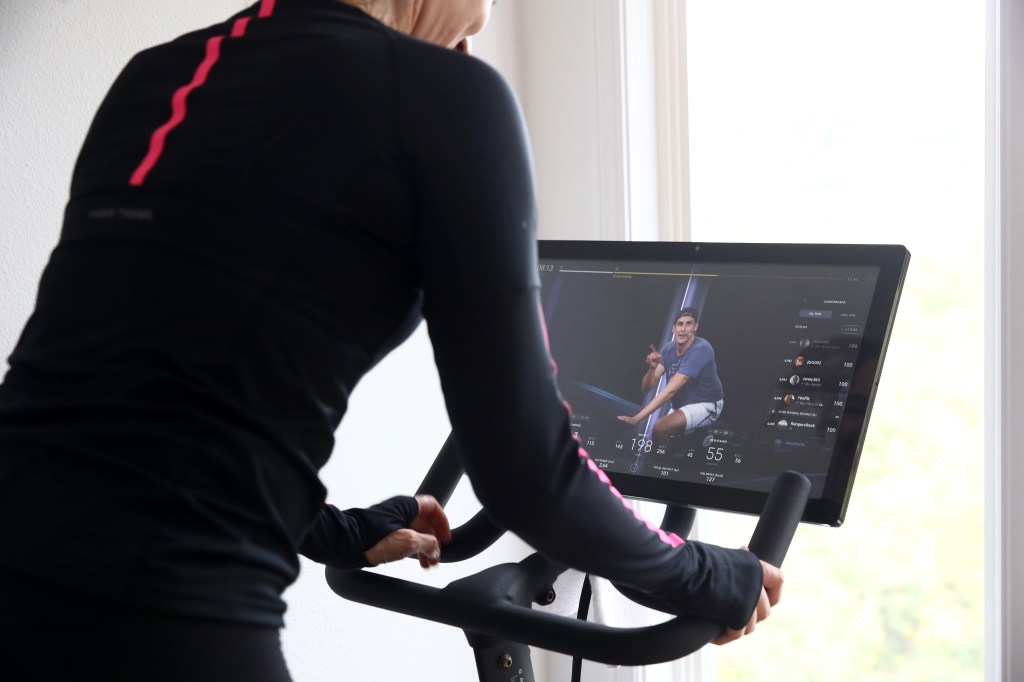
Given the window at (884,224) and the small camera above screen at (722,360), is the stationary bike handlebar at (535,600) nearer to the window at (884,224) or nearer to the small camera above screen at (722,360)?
the small camera above screen at (722,360)

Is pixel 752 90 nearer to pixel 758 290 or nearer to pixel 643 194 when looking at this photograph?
pixel 643 194

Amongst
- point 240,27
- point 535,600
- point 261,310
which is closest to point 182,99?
point 240,27

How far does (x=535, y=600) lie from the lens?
4.58ft

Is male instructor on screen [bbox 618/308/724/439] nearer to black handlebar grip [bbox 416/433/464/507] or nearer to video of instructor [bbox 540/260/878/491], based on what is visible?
video of instructor [bbox 540/260/878/491]

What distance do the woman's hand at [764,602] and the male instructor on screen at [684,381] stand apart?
1.13ft

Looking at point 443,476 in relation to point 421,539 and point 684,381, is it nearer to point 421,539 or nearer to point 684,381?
point 421,539

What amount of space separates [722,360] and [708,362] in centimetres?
2

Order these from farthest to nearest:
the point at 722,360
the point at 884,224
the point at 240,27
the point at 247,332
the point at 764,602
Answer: the point at 884,224, the point at 722,360, the point at 764,602, the point at 240,27, the point at 247,332

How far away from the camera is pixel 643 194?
263 centimetres

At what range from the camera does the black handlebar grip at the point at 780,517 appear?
1.21 metres

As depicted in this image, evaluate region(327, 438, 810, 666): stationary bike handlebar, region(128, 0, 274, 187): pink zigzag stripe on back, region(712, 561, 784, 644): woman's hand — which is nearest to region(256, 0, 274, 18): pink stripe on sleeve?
region(128, 0, 274, 187): pink zigzag stripe on back

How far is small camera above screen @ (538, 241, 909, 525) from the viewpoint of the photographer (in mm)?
1383

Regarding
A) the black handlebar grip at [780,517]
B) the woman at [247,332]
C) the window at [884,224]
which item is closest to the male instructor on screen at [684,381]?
the black handlebar grip at [780,517]

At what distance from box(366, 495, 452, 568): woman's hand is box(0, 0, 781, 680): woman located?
45cm
